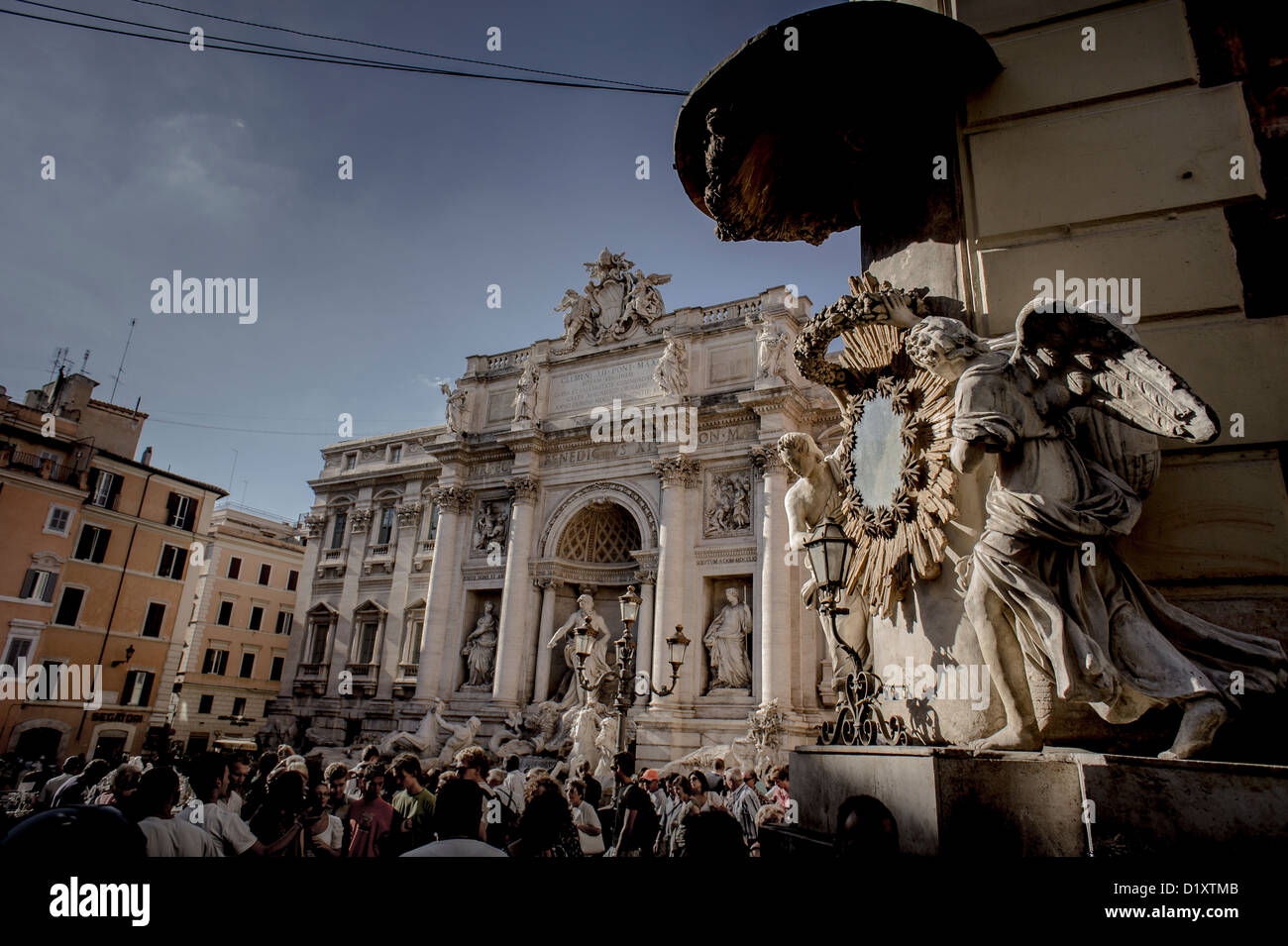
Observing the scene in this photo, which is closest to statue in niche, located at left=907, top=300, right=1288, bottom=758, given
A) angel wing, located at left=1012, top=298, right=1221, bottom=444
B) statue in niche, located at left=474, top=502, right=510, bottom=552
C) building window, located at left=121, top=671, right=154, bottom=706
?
angel wing, located at left=1012, top=298, right=1221, bottom=444

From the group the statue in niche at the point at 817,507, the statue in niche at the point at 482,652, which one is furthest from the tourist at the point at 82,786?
the statue in niche at the point at 482,652

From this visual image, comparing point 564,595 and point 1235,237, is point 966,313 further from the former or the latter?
point 564,595

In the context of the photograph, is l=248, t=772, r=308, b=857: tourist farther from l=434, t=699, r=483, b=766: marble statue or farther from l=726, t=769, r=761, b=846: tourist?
l=434, t=699, r=483, b=766: marble statue

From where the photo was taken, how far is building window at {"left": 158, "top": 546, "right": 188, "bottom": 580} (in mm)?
30562

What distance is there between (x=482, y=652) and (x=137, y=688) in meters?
16.4

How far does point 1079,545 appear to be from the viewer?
3012 millimetres

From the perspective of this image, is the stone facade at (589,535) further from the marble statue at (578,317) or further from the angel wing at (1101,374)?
the angel wing at (1101,374)

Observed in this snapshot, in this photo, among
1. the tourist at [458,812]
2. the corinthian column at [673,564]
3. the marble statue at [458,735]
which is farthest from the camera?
the marble statue at [458,735]

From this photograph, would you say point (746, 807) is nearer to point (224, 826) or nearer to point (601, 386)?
point (224, 826)

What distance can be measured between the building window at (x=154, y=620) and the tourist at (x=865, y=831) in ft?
112

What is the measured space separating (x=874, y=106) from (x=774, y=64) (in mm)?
668

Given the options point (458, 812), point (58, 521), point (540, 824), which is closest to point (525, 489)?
point (58, 521)

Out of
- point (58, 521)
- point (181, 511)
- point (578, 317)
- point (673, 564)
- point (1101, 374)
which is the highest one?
point (578, 317)

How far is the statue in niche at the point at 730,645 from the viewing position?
59.3 feet
